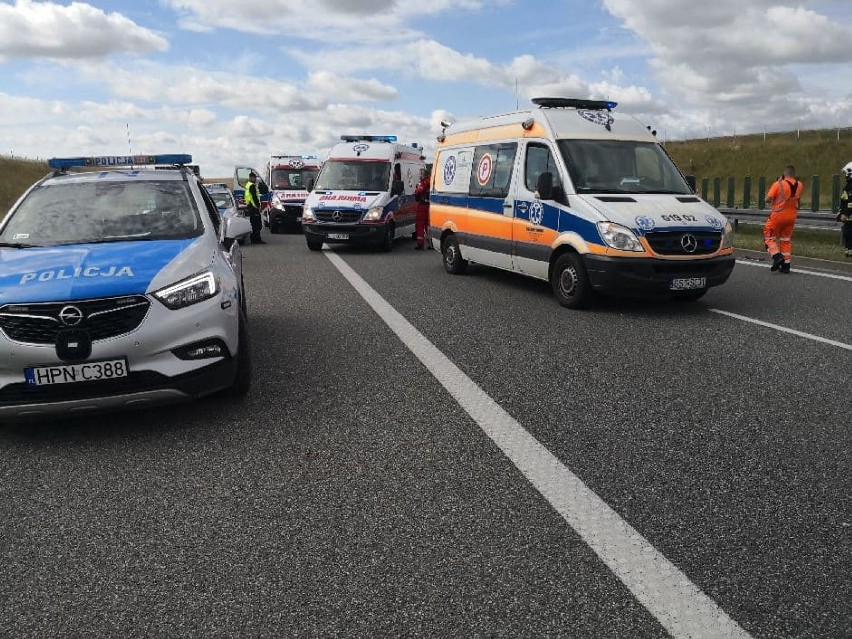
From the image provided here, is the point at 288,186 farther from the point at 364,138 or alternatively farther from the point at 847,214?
the point at 847,214

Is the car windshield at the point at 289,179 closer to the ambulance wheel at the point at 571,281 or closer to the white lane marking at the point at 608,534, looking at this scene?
the ambulance wheel at the point at 571,281

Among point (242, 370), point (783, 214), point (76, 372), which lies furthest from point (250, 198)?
point (76, 372)

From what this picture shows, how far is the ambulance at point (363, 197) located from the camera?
16.4m

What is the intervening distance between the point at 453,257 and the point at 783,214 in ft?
16.1

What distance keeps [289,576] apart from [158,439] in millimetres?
1934

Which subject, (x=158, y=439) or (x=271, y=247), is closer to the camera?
(x=158, y=439)

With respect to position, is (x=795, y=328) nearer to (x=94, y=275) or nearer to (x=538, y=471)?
(x=538, y=471)

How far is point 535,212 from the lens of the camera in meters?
9.14

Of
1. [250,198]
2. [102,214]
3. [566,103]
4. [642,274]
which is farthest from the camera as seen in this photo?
[250,198]

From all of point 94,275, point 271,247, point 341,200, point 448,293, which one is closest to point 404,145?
point 341,200

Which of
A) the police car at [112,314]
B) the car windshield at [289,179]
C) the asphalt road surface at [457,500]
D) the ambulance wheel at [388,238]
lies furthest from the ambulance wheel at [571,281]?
the car windshield at [289,179]

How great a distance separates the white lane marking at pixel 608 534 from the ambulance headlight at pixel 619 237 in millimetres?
3243

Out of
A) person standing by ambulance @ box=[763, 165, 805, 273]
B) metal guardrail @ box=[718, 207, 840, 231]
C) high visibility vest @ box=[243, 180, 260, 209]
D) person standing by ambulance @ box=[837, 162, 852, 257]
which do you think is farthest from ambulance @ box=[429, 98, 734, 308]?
high visibility vest @ box=[243, 180, 260, 209]

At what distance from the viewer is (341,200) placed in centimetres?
1661
